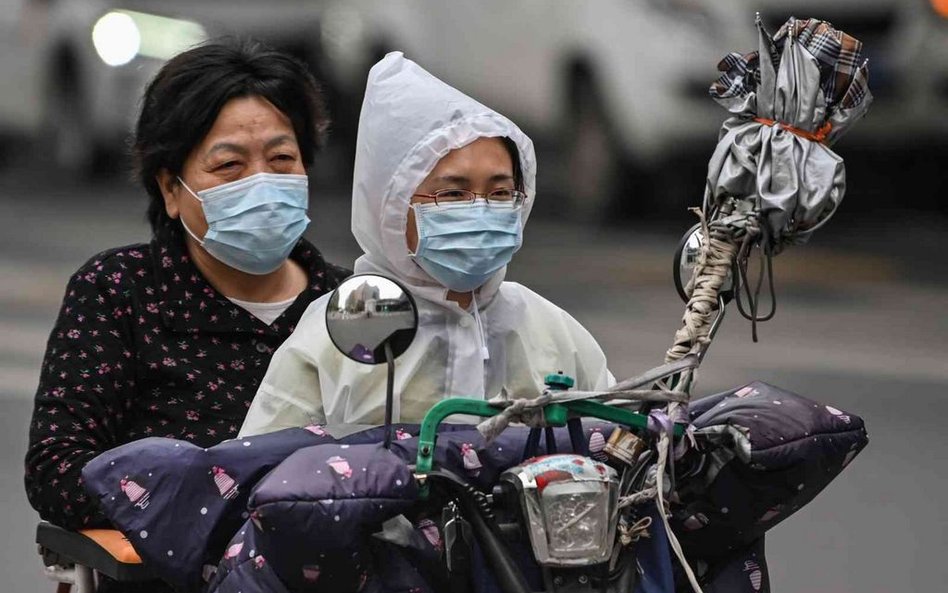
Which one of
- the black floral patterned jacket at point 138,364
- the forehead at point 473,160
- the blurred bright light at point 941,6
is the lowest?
the blurred bright light at point 941,6

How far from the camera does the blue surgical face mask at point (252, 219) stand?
380 centimetres

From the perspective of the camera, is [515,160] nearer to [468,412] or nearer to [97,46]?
[468,412]

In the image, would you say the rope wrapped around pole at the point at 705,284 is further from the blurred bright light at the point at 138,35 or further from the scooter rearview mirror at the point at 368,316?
the blurred bright light at the point at 138,35

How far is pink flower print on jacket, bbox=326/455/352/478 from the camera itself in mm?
2524

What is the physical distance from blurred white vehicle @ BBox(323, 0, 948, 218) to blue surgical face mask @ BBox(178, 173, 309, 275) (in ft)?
23.5

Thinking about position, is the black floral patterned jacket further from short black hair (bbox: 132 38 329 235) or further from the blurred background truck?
the blurred background truck

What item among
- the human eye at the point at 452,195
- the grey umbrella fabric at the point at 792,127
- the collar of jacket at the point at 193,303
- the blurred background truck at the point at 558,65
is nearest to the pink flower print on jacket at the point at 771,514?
the grey umbrella fabric at the point at 792,127

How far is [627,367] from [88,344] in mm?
4960

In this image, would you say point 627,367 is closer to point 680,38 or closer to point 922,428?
point 922,428

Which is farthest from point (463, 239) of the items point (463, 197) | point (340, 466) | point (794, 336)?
point (794, 336)

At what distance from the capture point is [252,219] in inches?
149

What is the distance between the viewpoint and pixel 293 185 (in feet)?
12.7

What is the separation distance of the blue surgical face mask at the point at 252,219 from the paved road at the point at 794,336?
2.55m

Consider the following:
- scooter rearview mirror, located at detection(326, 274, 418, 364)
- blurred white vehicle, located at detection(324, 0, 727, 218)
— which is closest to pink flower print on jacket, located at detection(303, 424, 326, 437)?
scooter rearview mirror, located at detection(326, 274, 418, 364)
